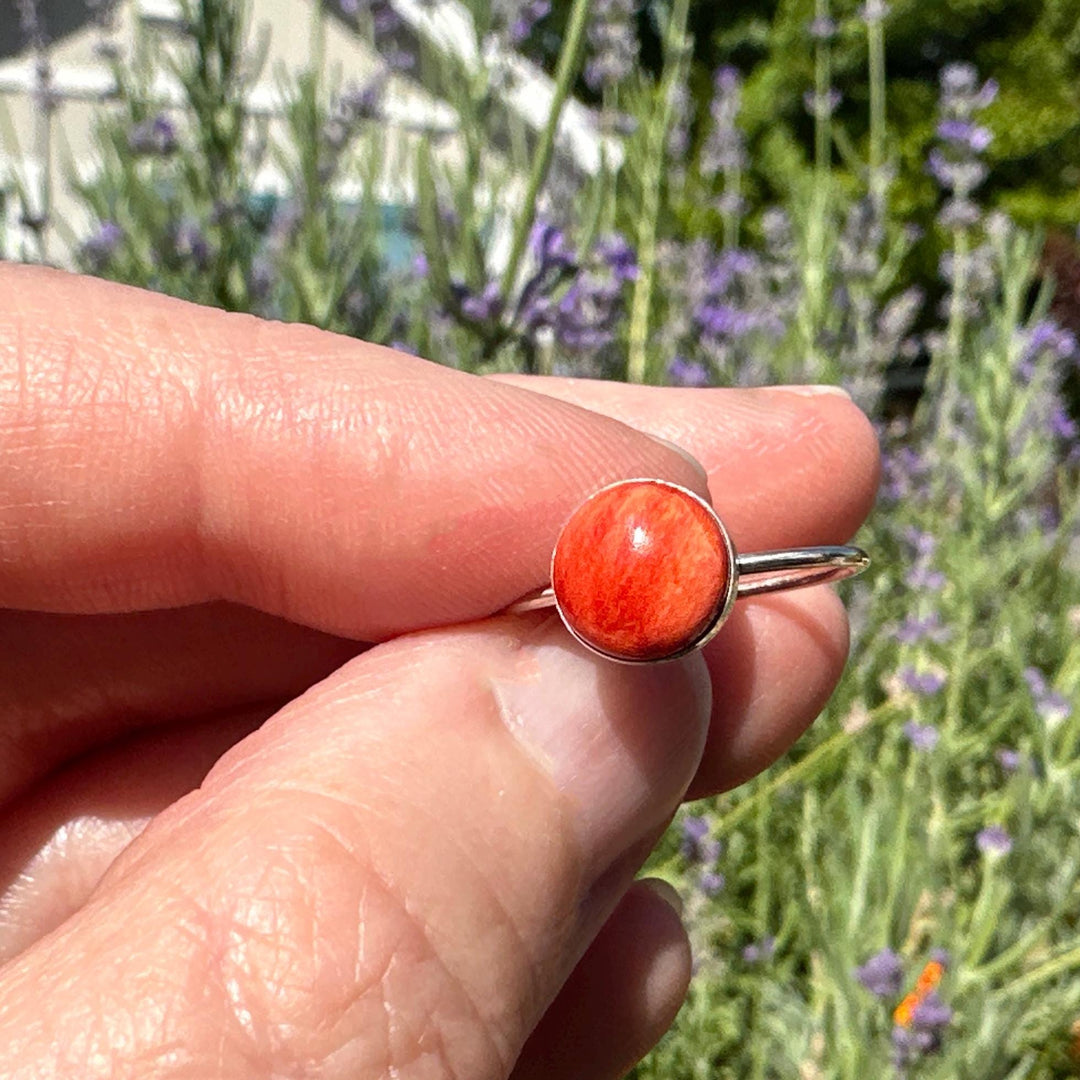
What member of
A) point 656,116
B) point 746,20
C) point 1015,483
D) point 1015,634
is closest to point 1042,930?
point 1015,634

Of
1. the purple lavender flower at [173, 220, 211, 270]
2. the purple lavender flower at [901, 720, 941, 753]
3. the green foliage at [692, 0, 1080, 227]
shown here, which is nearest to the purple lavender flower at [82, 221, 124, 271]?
the purple lavender flower at [173, 220, 211, 270]

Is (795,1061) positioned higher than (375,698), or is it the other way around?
(375,698)

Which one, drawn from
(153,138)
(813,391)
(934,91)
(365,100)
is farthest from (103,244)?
(934,91)

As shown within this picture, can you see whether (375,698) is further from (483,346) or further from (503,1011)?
(483,346)

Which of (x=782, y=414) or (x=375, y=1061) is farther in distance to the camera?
(x=782, y=414)

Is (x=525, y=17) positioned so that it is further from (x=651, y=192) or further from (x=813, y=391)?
(x=813, y=391)

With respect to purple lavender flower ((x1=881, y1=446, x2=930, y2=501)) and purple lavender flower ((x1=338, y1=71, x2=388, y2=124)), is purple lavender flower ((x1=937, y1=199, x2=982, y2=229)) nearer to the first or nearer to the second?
purple lavender flower ((x1=881, y1=446, x2=930, y2=501))
